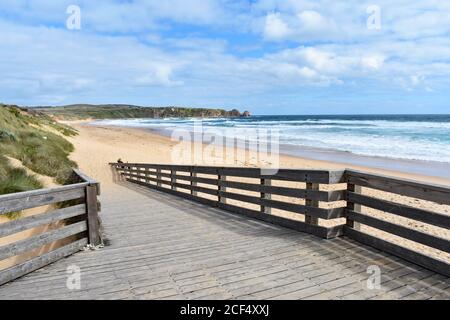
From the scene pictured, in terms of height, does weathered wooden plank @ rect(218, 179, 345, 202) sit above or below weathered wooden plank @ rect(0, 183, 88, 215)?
below

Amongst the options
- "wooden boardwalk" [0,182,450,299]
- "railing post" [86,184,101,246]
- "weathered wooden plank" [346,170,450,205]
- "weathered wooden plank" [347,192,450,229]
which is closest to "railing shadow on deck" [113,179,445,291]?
"wooden boardwalk" [0,182,450,299]

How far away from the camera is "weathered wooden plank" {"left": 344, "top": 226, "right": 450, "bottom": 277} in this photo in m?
4.17

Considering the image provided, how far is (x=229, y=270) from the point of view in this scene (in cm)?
442

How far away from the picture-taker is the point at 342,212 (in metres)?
5.54

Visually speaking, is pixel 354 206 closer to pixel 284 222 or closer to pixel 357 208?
pixel 357 208

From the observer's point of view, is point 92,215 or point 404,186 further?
point 92,215

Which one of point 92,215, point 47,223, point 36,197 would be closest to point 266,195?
point 92,215

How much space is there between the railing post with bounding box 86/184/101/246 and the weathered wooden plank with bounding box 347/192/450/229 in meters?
3.55

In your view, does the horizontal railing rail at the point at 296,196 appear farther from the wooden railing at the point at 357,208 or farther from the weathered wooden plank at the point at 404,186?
the weathered wooden plank at the point at 404,186

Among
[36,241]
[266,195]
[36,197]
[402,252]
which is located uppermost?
[36,197]

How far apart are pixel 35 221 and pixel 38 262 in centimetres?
48

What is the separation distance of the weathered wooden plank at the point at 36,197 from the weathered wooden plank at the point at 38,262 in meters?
0.62

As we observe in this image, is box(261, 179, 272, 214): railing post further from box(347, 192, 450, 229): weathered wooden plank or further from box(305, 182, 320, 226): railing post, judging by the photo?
box(347, 192, 450, 229): weathered wooden plank
